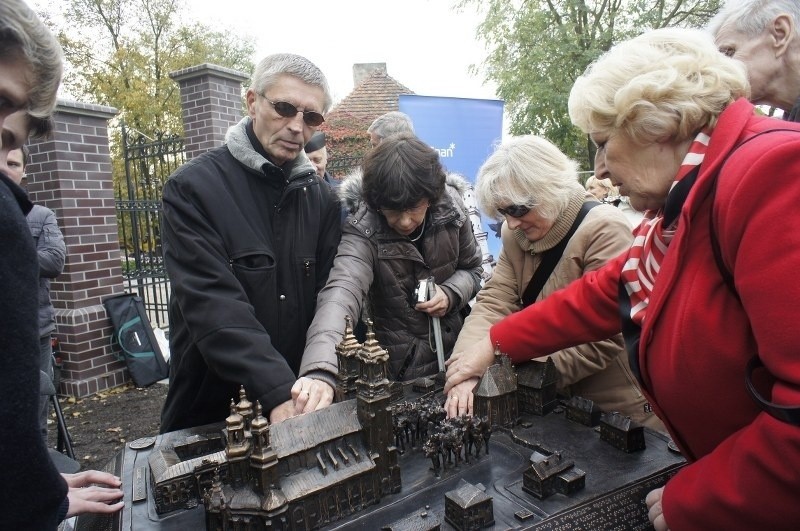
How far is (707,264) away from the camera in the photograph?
1.41m

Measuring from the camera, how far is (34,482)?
4.14 feet

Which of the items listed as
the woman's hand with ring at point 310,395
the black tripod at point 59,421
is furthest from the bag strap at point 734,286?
the black tripod at point 59,421

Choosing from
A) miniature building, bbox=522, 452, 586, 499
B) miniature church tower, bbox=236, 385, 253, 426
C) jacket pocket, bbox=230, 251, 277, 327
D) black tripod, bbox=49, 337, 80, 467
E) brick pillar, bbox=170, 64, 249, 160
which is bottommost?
black tripod, bbox=49, 337, 80, 467

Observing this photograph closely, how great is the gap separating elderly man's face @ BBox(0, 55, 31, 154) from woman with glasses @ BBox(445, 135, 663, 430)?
217cm

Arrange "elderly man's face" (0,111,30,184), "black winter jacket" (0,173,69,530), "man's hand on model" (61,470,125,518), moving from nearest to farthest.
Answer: "black winter jacket" (0,173,69,530)
"elderly man's face" (0,111,30,184)
"man's hand on model" (61,470,125,518)

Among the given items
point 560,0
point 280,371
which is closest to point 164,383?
point 280,371

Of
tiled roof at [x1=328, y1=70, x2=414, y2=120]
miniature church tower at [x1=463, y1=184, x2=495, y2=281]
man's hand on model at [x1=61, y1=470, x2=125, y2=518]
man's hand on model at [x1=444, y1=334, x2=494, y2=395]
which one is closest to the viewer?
man's hand on model at [x1=61, y1=470, x2=125, y2=518]

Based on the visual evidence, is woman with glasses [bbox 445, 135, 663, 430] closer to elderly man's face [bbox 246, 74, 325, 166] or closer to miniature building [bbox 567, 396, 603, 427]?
miniature building [bbox 567, 396, 603, 427]

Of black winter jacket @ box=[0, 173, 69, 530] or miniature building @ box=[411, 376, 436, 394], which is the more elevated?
black winter jacket @ box=[0, 173, 69, 530]

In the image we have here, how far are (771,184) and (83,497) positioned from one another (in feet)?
7.75

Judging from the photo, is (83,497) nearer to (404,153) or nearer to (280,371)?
(280,371)

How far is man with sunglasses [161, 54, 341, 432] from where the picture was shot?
2.44 meters

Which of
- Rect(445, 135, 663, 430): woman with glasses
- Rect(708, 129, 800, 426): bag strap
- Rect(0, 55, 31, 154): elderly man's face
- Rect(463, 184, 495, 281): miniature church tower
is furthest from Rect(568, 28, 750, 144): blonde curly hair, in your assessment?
Rect(463, 184, 495, 281): miniature church tower

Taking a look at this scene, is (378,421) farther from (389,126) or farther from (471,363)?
(389,126)
